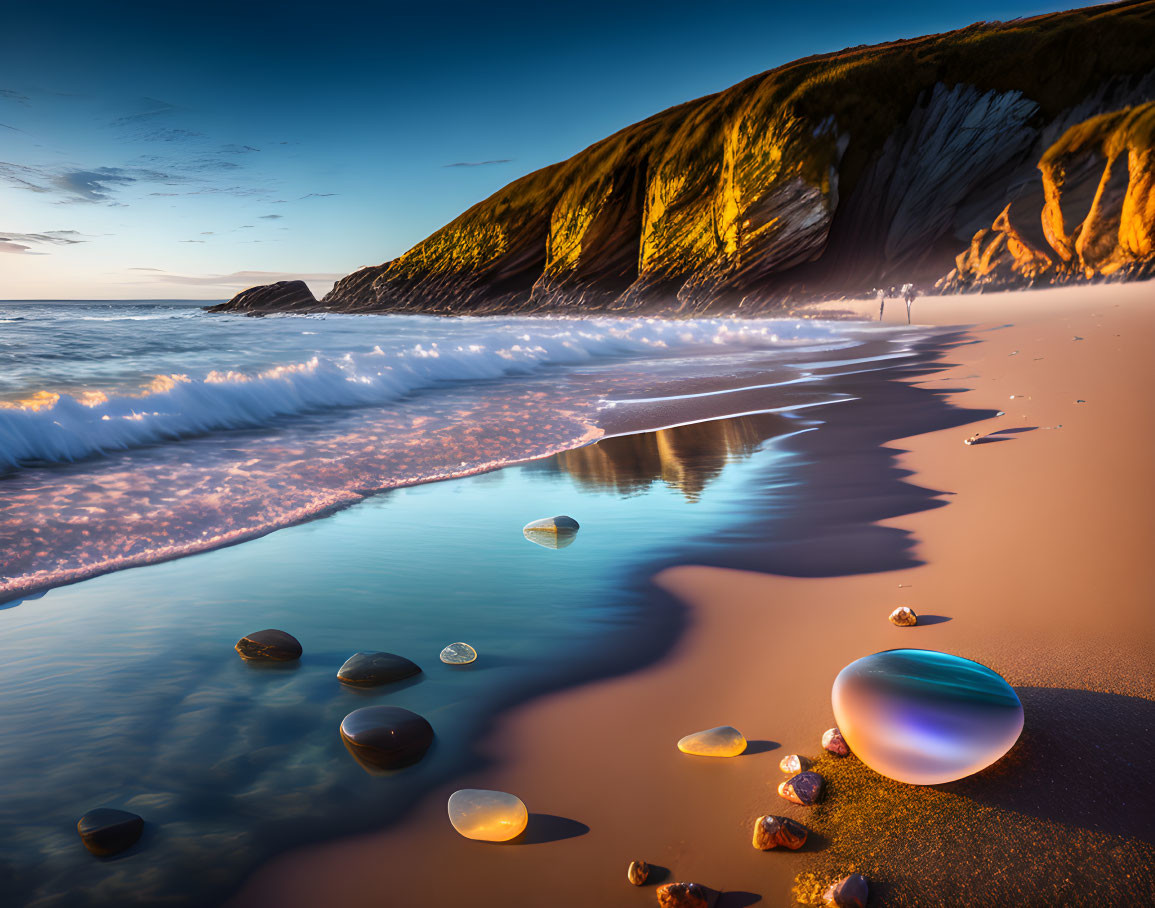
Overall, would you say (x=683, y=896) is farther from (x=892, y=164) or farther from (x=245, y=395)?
(x=892, y=164)

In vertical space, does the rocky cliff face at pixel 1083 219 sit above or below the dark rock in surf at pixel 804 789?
above

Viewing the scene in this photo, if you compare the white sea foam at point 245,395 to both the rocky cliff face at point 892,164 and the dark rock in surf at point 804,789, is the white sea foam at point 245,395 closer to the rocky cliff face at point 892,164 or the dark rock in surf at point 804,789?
the dark rock in surf at point 804,789

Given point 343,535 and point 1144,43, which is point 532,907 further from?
point 1144,43

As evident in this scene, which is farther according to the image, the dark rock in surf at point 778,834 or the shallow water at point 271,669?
the shallow water at point 271,669

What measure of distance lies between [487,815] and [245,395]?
290 inches

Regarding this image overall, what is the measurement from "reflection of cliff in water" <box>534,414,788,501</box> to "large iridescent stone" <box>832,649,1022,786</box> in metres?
2.48

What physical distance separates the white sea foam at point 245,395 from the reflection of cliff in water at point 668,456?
4.06 meters

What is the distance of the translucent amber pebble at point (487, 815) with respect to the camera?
137cm

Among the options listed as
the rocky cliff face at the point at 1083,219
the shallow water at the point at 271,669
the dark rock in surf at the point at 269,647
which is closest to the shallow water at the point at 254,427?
the shallow water at the point at 271,669

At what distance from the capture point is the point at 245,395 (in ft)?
24.8

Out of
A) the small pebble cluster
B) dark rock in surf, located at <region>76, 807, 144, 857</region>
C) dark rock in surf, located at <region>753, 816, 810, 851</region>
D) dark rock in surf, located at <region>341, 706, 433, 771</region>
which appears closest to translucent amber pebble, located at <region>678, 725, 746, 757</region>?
the small pebble cluster

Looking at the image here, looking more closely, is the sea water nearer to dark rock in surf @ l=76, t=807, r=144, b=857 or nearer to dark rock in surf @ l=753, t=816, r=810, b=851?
dark rock in surf @ l=76, t=807, r=144, b=857

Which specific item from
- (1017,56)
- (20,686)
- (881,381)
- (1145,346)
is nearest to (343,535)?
(20,686)

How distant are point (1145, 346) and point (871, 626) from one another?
10171 millimetres
